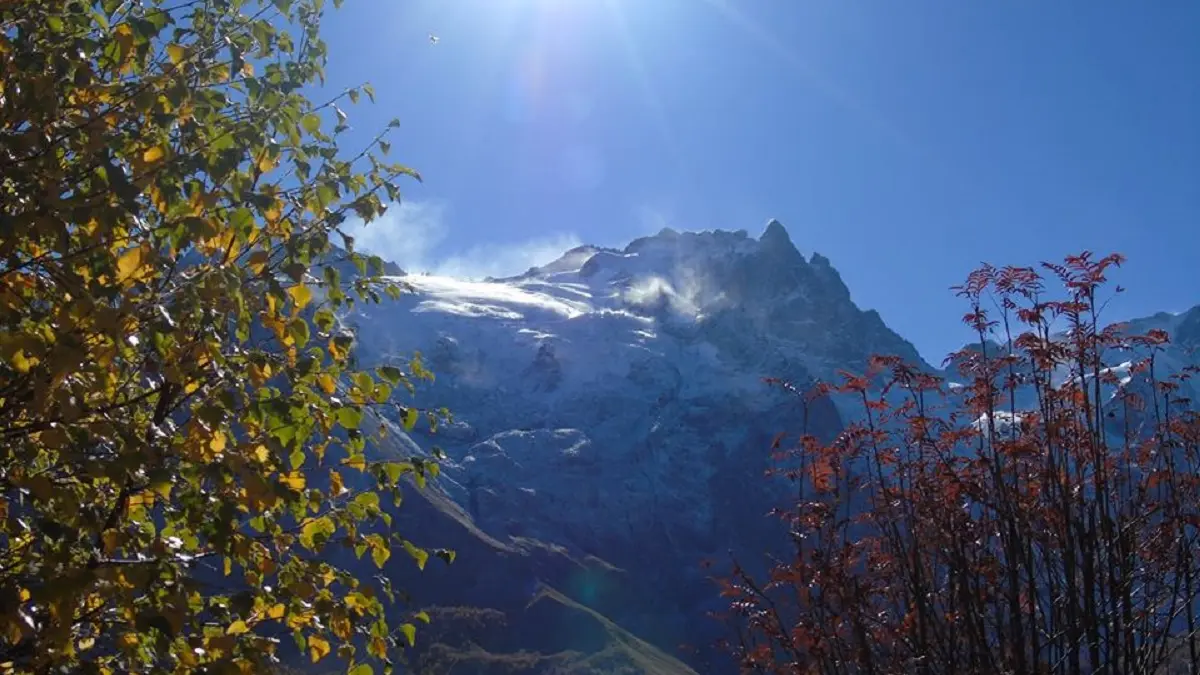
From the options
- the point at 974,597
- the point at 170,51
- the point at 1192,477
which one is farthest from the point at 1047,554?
the point at 170,51

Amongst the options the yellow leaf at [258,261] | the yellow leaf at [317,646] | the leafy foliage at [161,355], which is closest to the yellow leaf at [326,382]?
the leafy foliage at [161,355]

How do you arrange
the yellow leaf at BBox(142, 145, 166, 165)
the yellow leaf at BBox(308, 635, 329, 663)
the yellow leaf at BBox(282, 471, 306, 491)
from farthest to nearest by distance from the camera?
the yellow leaf at BBox(308, 635, 329, 663) → the yellow leaf at BBox(282, 471, 306, 491) → the yellow leaf at BBox(142, 145, 166, 165)

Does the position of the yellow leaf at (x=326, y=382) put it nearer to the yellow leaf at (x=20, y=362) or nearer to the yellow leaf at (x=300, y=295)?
the yellow leaf at (x=300, y=295)

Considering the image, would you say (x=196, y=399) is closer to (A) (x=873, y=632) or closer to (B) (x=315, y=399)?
(B) (x=315, y=399)

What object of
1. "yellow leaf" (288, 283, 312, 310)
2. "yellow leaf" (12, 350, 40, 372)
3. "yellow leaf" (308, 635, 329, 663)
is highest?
"yellow leaf" (288, 283, 312, 310)

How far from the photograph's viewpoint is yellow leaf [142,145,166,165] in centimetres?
479

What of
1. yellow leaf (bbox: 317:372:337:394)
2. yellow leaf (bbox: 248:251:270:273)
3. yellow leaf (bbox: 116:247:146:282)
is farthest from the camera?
yellow leaf (bbox: 317:372:337:394)

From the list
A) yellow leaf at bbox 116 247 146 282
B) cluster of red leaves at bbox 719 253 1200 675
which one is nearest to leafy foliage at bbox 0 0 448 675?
yellow leaf at bbox 116 247 146 282

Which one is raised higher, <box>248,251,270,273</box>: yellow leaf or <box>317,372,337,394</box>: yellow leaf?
<box>248,251,270,273</box>: yellow leaf

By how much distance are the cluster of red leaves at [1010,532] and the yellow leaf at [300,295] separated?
5.21 metres

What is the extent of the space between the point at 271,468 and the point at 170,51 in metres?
2.30

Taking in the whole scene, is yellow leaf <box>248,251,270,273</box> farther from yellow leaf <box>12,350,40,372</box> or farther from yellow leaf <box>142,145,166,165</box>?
yellow leaf <box>12,350,40,372</box>

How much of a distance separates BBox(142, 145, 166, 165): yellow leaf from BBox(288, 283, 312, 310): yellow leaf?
921 millimetres

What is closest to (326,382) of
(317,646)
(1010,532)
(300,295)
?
(300,295)
